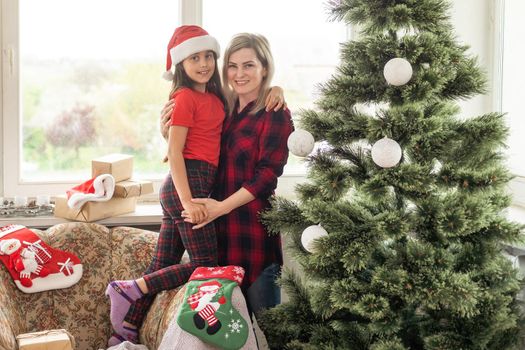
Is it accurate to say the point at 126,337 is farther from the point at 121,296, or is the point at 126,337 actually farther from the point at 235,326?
the point at 235,326

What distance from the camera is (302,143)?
2.17 metres

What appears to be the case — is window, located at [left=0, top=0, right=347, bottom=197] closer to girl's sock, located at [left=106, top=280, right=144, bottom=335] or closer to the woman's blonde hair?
the woman's blonde hair

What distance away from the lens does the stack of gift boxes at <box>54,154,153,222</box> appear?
9.25ft

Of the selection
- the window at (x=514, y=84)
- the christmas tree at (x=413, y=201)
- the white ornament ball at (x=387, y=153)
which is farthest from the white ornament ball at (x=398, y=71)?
the window at (x=514, y=84)

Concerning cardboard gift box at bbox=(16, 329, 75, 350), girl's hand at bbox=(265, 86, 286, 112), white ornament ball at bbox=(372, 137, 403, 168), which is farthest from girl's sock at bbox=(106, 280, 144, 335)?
white ornament ball at bbox=(372, 137, 403, 168)

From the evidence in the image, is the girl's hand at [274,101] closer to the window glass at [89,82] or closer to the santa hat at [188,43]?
the santa hat at [188,43]

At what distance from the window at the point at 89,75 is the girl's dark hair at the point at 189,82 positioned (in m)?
0.63

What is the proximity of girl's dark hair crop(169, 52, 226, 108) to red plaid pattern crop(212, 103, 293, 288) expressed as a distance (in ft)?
0.35

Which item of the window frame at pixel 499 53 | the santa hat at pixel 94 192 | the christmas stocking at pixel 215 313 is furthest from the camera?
the window frame at pixel 499 53

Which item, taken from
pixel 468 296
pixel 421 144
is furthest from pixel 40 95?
pixel 468 296

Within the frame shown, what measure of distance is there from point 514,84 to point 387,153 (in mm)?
1169

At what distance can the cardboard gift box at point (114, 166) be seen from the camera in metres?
2.85

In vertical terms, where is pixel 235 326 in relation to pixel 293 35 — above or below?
below

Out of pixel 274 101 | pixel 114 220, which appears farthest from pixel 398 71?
pixel 114 220
